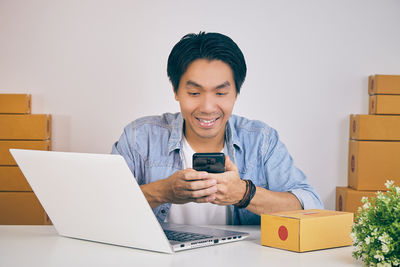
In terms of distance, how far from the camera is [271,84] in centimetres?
288

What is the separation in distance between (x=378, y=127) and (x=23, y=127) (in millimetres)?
2043

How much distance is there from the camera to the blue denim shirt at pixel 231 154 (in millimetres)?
1592

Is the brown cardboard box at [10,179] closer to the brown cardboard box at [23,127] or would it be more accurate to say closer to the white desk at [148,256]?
the brown cardboard box at [23,127]

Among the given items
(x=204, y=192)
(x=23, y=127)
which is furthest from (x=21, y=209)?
(x=204, y=192)

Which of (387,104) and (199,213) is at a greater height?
(387,104)

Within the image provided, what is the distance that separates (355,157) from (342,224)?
1812mm

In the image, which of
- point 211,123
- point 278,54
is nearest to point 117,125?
point 278,54

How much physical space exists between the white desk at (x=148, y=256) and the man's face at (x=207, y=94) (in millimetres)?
594

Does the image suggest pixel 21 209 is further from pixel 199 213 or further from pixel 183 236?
pixel 183 236

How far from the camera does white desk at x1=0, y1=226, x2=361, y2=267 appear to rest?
86 centimetres

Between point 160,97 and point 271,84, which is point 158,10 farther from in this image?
point 271,84

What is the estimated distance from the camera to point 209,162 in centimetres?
116

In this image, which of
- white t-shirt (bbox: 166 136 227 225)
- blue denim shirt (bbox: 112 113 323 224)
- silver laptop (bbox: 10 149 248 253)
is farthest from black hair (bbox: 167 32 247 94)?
silver laptop (bbox: 10 149 248 253)

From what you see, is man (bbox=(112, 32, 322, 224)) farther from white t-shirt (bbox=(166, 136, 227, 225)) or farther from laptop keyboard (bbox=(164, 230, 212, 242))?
laptop keyboard (bbox=(164, 230, 212, 242))
